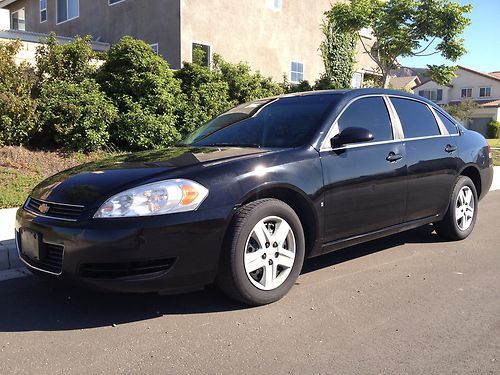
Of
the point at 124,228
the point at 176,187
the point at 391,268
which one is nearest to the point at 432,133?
the point at 391,268

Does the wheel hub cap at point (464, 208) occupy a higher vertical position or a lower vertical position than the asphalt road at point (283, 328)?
higher

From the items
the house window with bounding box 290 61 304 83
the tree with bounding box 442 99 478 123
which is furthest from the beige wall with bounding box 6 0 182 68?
the tree with bounding box 442 99 478 123

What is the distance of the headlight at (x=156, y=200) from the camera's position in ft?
10.8

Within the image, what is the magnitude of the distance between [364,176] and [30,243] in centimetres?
276

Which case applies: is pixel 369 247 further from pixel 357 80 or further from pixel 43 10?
pixel 43 10

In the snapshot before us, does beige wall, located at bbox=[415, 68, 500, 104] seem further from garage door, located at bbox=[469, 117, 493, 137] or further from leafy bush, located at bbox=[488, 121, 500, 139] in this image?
leafy bush, located at bbox=[488, 121, 500, 139]

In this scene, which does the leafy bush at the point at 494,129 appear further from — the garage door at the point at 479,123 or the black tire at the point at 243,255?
the black tire at the point at 243,255

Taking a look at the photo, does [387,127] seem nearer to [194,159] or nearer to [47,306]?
[194,159]

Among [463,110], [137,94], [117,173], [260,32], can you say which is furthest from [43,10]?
[463,110]

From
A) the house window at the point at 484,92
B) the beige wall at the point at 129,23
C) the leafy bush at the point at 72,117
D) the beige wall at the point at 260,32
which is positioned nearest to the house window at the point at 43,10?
the beige wall at the point at 129,23

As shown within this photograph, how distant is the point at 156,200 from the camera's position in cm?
336

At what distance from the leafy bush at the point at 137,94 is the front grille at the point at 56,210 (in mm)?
6033

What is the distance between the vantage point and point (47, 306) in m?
3.81

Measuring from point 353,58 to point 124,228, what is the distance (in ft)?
60.0
